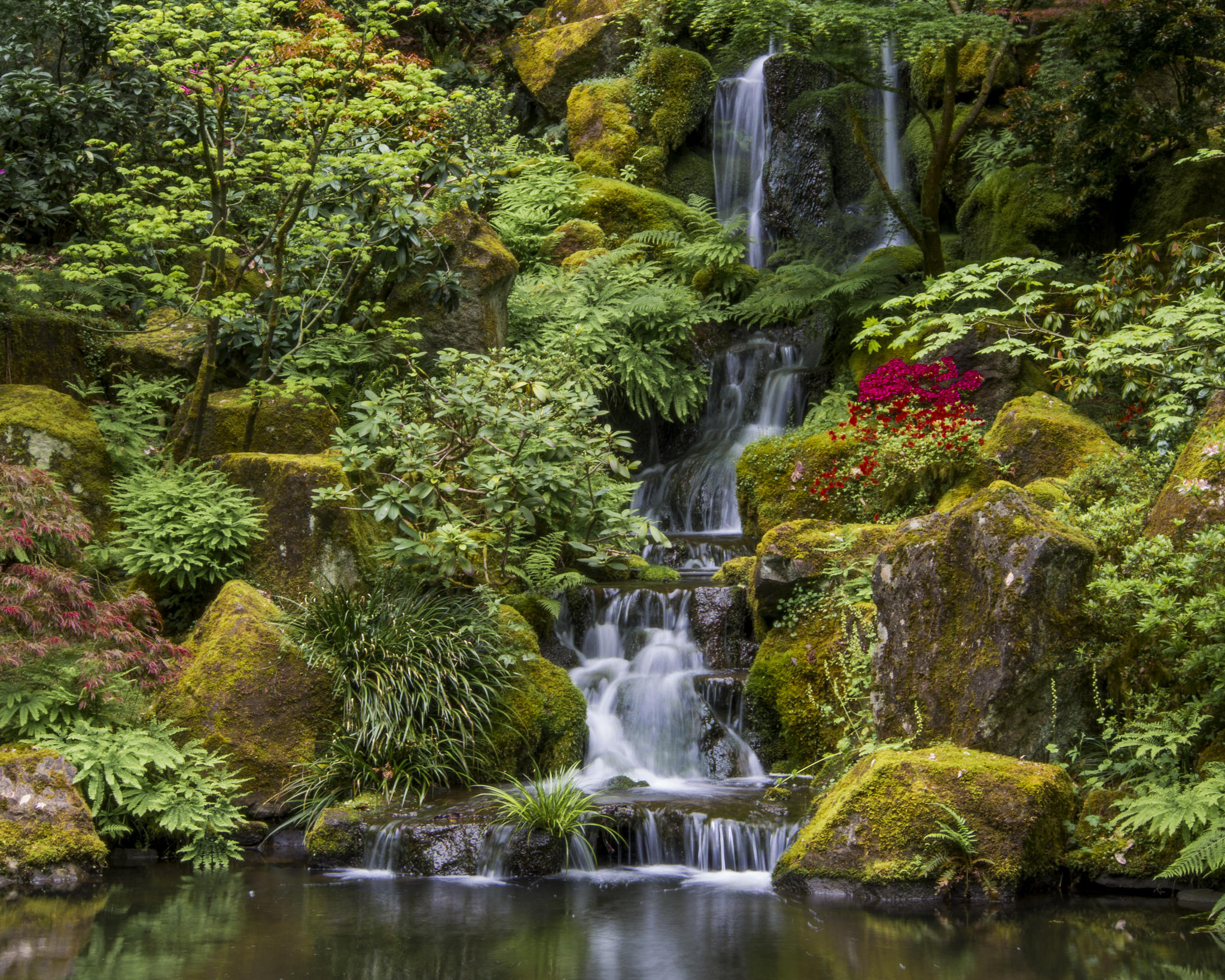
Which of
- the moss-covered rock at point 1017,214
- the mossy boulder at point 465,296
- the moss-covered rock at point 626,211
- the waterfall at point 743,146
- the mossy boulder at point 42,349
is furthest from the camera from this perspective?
the waterfall at point 743,146

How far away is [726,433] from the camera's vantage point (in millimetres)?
14453

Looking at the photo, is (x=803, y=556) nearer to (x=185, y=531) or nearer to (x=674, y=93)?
(x=185, y=531)

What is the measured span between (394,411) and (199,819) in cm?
385

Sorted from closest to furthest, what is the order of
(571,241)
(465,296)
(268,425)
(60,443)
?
(60,443) → (268,425) → (465,296) → (571,241)

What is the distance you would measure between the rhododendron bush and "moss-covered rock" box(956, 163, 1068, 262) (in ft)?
12.2

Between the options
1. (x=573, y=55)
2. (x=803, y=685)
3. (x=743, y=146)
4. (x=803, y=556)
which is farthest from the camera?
(x=573, y=55)

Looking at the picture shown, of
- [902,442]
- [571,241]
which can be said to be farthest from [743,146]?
[902,442]

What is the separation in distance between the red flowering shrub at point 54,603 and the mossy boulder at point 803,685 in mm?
4594

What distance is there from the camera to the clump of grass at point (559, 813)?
6750 mm

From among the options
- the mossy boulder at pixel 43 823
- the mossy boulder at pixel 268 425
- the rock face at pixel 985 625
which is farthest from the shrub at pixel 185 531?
the rock face at pixel 985 625

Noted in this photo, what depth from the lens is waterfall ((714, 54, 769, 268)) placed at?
704 inches

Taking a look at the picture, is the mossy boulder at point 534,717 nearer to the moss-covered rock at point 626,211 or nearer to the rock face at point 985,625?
the rock face at point 985,625

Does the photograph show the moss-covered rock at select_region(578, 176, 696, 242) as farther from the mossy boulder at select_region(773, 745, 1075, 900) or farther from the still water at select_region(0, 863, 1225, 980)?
the still water at select_region(0, 863, 1225, 980)

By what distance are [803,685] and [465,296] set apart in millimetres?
6278
